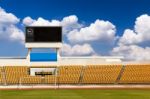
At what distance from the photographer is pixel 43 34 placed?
49625 mm

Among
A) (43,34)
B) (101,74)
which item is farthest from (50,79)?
(101,74)

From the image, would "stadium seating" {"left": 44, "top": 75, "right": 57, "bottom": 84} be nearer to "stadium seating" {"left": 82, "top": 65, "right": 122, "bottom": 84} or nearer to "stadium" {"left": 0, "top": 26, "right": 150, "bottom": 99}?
"stadium" {"left": 0, "top": 26, "right": 150, "bottom": 99}

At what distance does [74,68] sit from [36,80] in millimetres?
6299

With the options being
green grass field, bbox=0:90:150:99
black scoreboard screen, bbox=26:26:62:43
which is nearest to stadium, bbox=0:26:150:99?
black scoreboard screen, bbox=26:26:62:43

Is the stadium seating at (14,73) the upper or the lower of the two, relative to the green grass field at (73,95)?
upper

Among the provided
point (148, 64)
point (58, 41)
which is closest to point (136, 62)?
point (148, 64)

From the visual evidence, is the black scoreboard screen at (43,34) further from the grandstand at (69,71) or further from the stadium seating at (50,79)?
the stadium seating at (50,79)

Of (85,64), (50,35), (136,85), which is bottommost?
(136,85)

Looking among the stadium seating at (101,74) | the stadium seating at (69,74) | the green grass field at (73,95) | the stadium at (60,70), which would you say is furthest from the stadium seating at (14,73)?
the green grass field at (73,95)

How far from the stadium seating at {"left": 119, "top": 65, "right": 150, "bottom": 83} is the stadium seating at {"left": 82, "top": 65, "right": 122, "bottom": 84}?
1296mm

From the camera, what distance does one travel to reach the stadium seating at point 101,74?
2079 inches

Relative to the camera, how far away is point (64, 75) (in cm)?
5266

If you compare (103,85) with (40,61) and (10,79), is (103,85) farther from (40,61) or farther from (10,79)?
(10,79)

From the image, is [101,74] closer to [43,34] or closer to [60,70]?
[60,70]
